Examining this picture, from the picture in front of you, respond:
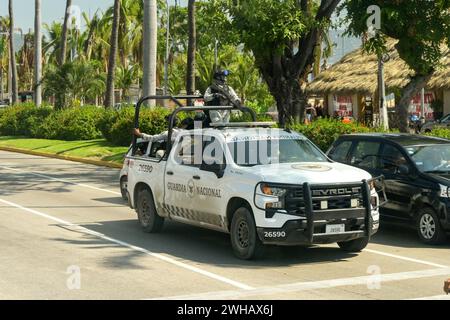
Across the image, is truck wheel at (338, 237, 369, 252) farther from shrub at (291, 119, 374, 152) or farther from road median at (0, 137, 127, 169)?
road median at (0, 137, 127, 169)

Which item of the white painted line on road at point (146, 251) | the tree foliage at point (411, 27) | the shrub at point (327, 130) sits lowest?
the white painted line on road at point (146, 251)

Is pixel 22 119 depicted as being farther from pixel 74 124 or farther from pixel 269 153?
pixel 269 153

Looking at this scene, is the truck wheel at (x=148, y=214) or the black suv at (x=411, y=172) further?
the truck wheel at (x=148, y=214)

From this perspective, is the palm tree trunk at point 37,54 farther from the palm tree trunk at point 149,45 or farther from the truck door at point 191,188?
the truck door at point 191,188

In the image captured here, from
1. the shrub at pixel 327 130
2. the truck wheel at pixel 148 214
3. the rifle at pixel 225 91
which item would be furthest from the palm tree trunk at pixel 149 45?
the truck wheel at pixel 148 214

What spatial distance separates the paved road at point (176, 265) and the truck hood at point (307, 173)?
113 cm

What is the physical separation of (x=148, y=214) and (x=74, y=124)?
23.2 metres

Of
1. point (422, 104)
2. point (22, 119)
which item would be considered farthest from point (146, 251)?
point (422, 104)

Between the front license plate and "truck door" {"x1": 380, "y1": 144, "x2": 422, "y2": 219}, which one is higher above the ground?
"truck door" {"x1": 380, "y1": 144, "x2": 422, "y2": 219}

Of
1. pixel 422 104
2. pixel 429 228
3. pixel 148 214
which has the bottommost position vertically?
pixel 429 228

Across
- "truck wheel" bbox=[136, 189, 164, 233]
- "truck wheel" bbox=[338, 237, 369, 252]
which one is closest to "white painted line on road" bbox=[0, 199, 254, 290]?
"truck wheel" bbox=[136, 189, 164, 233]

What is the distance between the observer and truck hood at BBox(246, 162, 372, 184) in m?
10.5

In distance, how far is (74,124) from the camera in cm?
3566

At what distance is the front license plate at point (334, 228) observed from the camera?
1052 cm
